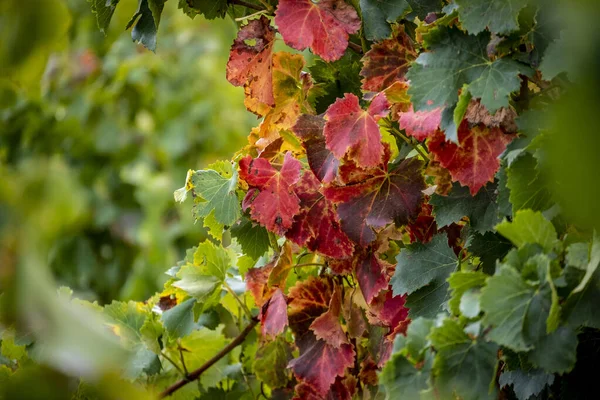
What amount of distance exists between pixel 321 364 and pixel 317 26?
501 mm

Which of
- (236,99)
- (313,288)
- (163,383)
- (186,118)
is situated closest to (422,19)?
(313,288)

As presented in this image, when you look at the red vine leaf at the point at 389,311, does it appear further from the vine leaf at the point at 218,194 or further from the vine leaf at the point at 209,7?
the vine leaf at the point at 209,7

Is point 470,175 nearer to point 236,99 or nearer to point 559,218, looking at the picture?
point 559,218

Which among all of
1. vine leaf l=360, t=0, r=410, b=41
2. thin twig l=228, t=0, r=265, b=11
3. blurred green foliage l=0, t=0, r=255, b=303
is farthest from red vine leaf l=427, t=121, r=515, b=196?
blurred green foliage l=0, t=0, r=255, b=303

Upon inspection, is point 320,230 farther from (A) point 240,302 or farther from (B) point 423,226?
(A) point 240,302

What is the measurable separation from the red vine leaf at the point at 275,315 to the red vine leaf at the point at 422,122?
33cm

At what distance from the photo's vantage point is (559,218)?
917 mm

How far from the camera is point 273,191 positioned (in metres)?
1.09

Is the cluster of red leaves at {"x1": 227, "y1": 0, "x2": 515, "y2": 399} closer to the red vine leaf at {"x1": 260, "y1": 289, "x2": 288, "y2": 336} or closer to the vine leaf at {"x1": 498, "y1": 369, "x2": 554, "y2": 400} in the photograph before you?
the red vine leaf at {"x1": 260, "y1": 289, "x2": 288, "y2": 336}

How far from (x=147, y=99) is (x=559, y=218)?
335 cm

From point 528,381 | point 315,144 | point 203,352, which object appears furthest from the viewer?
point 203,352

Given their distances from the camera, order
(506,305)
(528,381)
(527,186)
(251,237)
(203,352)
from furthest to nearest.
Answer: (203,352) → (251,237) → (528,381) → (527,186) → (506,305)

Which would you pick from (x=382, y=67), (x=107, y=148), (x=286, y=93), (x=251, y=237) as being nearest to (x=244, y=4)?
(x=286, y=93)

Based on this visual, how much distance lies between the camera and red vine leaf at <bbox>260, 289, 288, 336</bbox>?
A: 1.10m
